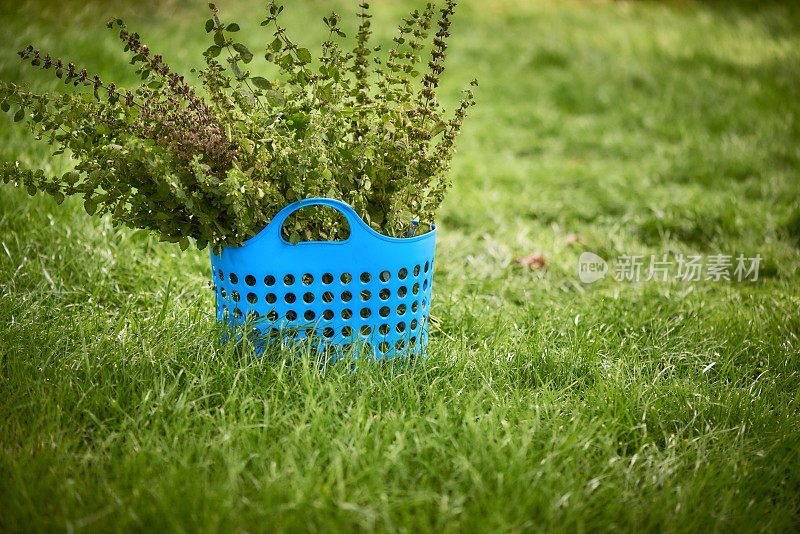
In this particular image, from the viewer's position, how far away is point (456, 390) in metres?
1.94

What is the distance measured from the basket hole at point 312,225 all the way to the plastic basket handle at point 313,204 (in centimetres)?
4

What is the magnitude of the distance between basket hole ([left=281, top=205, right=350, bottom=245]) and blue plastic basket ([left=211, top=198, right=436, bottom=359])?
5 cm

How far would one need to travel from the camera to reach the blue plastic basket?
70.9 inches

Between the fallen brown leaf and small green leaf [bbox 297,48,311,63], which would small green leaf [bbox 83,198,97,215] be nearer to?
small green leaf [bbox 297,48,311,63]

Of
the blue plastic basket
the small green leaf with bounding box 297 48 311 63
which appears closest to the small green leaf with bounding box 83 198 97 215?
the blue plastic basket

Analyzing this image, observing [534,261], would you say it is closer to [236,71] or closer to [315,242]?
[315,242]

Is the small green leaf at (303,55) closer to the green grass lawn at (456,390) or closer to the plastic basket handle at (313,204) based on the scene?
the plastic basket handle at (313,204)

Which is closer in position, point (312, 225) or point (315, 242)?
point (315, 242)

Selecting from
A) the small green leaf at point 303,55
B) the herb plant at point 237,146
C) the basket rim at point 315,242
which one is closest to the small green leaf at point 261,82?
the herb plant at point 237,146

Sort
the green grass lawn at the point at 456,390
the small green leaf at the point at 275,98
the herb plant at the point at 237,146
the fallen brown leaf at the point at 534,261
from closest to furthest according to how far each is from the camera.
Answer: the green grass lawn at the point at 456,390 → the herb plant at the point at 237,146 → the small green leaf at the point at 275,98 → the fallen brown leaf at the point at 534,261

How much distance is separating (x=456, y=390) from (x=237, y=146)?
3.17ft

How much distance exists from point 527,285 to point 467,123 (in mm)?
3520

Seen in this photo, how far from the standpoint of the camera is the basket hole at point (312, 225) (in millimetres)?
1800

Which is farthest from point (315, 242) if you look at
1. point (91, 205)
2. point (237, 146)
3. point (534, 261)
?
point (534, 261)
